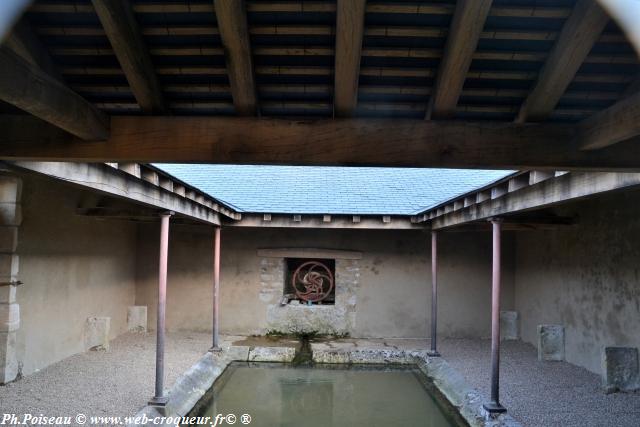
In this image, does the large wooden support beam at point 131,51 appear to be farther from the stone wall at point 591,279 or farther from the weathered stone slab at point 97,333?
the weathered stone slab at point 97,333

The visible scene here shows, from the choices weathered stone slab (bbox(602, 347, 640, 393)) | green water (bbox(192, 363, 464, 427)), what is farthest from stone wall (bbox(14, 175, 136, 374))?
weathered stone slab (bbox(602, 347, 640, 393))

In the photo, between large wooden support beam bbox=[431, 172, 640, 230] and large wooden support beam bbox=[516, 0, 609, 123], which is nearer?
large wooden support beam bbox=[516, 0, 609, 123]

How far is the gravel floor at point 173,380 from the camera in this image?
4938 millimetres

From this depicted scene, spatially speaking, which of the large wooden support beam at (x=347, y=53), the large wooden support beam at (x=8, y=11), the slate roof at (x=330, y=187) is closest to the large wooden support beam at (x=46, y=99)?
the large wooden support beam at (x=8, y=11)

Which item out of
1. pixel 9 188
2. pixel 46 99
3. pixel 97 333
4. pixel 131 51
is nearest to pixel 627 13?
pixel 131 51

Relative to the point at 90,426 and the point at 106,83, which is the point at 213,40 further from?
the point at 90,426

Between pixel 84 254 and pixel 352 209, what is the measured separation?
4347mm

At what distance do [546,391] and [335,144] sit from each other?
4.86 meters

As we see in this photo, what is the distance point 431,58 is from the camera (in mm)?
2422

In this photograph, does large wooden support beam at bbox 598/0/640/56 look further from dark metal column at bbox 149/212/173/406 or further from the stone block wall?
the stone block wall

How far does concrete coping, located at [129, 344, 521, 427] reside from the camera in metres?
5.21

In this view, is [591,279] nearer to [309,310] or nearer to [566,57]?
[309,310]

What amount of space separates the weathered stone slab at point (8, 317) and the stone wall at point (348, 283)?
441 cm

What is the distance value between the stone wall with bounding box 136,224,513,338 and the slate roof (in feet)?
2.62
